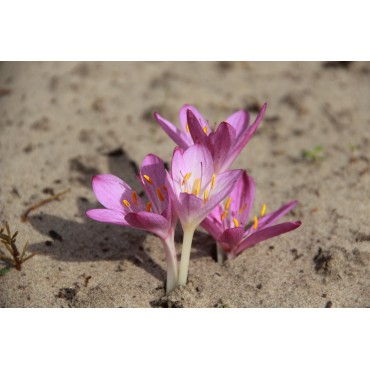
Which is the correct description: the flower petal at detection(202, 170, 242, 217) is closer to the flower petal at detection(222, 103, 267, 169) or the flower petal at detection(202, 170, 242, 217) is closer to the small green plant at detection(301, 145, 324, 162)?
the flower petal at detection(222, 103, 267, 169)

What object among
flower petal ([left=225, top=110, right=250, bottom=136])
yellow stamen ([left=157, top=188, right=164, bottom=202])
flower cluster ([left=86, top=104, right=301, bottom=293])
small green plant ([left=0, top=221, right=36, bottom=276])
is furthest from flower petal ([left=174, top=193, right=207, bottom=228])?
small green plant ([left=0, top=221, right=36, bottom=276])

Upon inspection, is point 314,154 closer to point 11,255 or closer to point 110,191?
point 110,191

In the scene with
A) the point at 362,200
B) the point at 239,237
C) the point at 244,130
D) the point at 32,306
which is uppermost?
the point at 244,130

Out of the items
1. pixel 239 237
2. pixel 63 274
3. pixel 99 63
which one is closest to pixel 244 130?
pixel 239 237

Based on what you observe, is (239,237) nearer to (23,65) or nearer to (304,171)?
(304,171)

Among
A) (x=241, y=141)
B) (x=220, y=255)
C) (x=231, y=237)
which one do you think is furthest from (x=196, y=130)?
(x=220, y=255)

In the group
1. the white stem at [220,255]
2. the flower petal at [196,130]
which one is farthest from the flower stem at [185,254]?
the flower petal at [196,130]
